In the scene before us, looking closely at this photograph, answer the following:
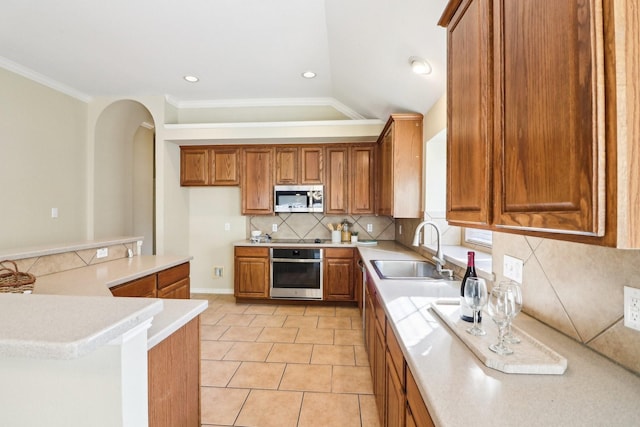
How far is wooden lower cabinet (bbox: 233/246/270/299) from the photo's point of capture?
3906 millimetres

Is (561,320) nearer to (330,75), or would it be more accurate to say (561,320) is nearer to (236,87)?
(330,75)

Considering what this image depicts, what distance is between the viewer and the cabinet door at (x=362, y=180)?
4.03m

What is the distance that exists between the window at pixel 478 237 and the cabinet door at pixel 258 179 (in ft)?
8.39

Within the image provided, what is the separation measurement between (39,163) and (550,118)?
446 cm

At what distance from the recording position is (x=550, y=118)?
0.69 m

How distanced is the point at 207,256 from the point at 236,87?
251 cm

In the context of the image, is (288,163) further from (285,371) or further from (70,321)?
(70,321)

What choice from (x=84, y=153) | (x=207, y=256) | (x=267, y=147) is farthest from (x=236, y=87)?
(x=207, y=256)

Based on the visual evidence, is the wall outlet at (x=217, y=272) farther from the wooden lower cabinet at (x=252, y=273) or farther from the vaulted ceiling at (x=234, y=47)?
the vaulted ceiling at (x=234, y=47)

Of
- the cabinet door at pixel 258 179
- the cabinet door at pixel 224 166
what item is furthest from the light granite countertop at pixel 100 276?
the cabinet door at pixel 224 166

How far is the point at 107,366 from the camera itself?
2.51 ft

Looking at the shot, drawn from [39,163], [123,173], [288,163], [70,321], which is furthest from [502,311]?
[123,173]

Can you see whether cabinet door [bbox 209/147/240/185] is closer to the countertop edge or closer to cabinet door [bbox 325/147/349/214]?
cabinet door [bbox 325/147/349/214]

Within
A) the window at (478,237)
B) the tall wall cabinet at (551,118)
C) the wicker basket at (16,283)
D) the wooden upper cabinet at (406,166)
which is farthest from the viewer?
the wooden upper cabinet at (406,166)
